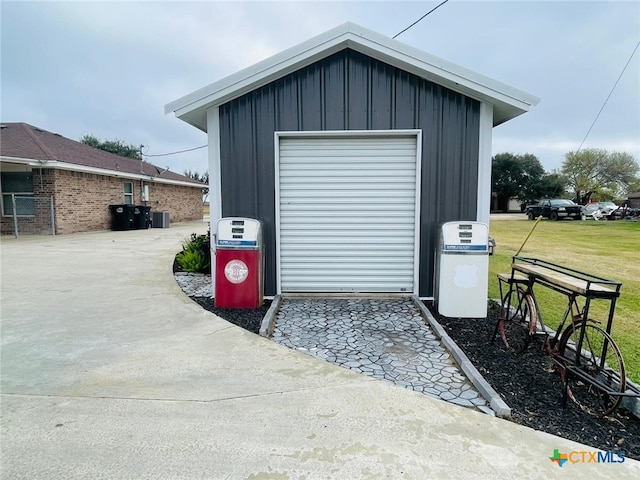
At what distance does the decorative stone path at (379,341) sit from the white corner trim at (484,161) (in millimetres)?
1726

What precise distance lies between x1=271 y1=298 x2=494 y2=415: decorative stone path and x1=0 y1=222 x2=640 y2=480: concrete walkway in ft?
0.70

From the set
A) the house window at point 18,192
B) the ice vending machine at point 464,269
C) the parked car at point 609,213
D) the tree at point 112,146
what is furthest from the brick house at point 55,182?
the parked car at point 609,213

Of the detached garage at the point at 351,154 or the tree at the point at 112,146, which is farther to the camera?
the tree at the point at 112,146

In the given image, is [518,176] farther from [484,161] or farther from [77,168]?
[77,168]

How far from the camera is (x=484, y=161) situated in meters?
5.38

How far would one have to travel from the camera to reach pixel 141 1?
10195 mm

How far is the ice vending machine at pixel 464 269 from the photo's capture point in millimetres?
4797

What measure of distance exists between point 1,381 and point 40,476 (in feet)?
5.29

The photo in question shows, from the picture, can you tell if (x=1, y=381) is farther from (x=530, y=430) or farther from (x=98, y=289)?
(x=530, y=430)

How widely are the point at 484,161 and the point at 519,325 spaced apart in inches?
92.1

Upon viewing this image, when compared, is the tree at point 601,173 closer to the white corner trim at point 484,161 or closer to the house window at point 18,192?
the white corner trim at point 484,161

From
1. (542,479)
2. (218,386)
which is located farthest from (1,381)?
(542,479)

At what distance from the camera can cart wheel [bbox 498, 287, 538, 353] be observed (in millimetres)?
3678

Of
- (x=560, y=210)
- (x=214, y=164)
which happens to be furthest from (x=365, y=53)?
(x=560, y=210)
